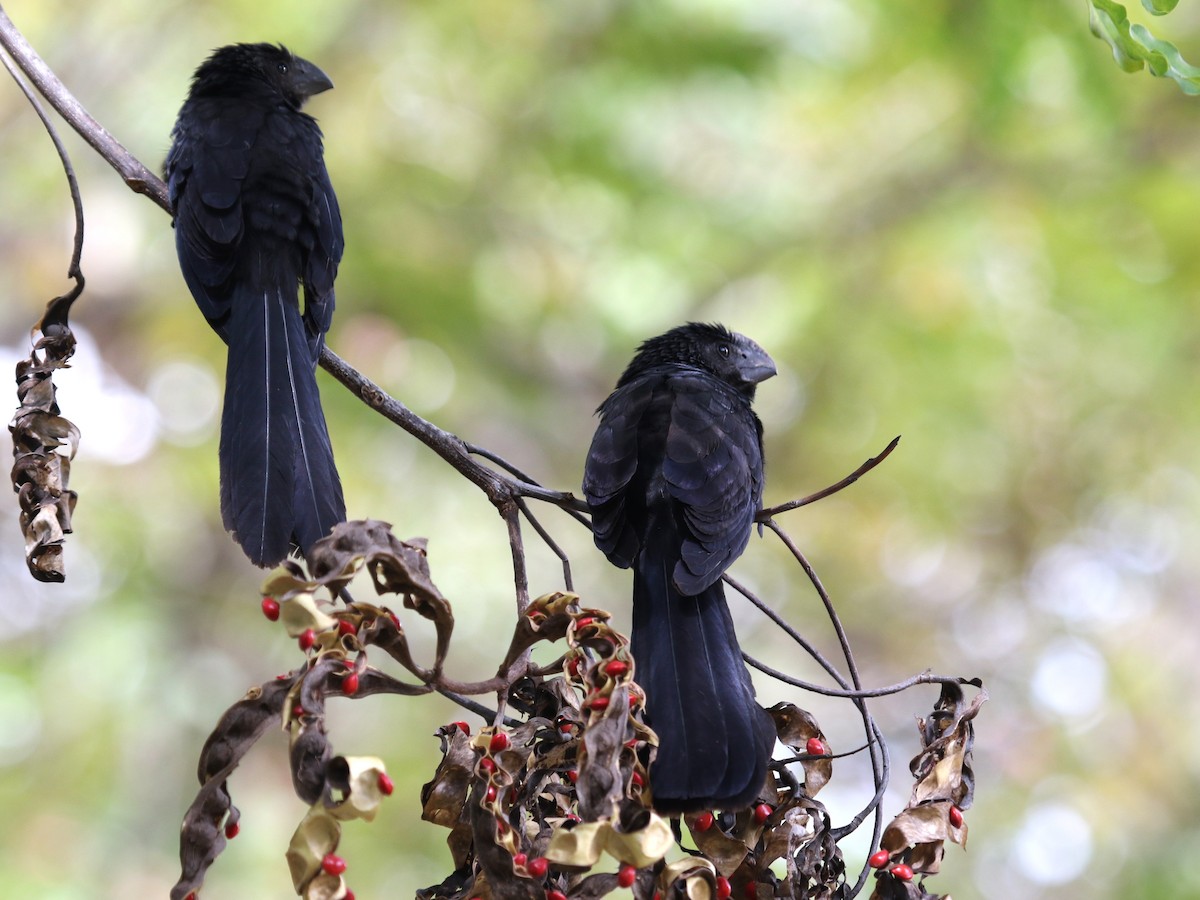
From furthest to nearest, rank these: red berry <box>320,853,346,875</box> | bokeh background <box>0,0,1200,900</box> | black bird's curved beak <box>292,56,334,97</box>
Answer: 1. bokeh background <box>0,0,1200,900</box>
2. black bird's curved beak <box>292,56,334,97</box>
3. red berry <box>320,853,346,875</box>

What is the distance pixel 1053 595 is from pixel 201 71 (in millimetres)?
6442

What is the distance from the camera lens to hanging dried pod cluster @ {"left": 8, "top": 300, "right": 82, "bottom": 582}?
70.0 inches

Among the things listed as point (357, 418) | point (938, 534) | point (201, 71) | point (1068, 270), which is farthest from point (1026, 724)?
point (201, 71)

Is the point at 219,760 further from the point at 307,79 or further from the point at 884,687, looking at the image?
the point at 307,79

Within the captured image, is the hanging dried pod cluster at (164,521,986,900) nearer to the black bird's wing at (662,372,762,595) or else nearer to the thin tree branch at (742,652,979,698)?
the thin tree branch at (742,652,979,698)

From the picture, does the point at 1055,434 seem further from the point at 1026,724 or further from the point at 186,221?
the point at 186,221

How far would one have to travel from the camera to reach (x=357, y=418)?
596 centimetres

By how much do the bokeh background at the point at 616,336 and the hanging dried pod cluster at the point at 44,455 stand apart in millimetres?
3716

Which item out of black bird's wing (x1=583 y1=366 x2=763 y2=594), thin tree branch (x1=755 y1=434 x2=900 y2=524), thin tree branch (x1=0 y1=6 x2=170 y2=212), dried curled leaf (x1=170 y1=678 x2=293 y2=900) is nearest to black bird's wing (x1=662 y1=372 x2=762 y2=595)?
black bird's wing (x1=583 y1=366 x2=763 y2=594)

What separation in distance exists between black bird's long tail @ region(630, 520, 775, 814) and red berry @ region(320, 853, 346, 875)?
0.47 meters

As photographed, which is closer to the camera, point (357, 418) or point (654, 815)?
point (654, 815)

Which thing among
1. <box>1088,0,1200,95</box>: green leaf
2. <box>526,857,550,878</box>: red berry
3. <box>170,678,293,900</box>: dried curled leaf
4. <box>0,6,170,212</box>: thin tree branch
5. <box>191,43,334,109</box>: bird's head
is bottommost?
<box>526,857,550,878</box>: red berry

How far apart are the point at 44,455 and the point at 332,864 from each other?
904 mm

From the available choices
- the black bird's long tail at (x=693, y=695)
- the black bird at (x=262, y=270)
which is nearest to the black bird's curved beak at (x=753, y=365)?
the black bird's long tail at (x=693, y=695)
